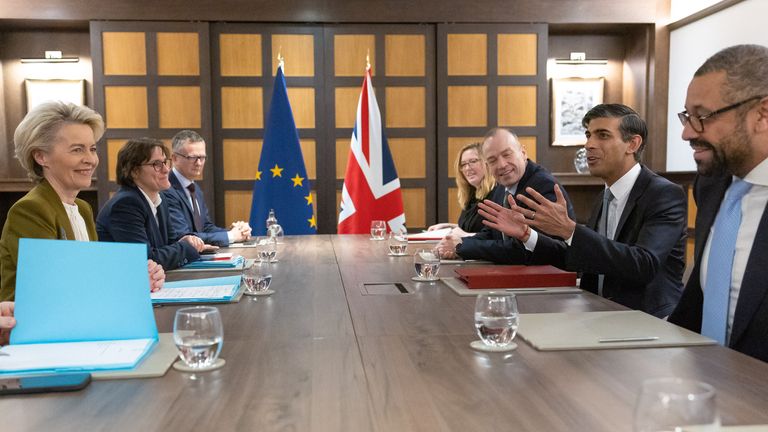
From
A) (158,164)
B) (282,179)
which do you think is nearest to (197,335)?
(158,164)

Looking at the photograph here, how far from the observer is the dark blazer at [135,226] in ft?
9.60

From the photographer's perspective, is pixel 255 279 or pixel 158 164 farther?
pixel 158 164

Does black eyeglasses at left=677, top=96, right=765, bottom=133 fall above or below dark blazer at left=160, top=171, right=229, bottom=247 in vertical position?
above

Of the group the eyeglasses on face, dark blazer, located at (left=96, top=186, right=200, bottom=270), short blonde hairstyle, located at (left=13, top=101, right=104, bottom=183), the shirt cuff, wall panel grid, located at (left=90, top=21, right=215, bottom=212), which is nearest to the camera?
short blonde hairstyle, located at (left=13, top=101, right=104, bottom=183)

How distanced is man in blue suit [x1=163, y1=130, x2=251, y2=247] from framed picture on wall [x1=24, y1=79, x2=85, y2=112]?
2636 mm

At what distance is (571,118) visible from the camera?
6.92 meters

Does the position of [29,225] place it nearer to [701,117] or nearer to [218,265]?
[218,265]

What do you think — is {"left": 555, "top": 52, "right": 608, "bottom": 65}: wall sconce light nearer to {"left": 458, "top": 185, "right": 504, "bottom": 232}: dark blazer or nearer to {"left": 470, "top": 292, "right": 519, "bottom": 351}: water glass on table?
{"left": 458, "top": 185, "right": 504, "bottom": 232}: dark blazer

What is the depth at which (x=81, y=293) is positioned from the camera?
4.76ft

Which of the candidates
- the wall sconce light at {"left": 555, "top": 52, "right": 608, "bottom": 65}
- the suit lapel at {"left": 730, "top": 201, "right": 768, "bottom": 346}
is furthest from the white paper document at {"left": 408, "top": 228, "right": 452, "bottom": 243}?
the wall sconce light at {"left": 555, "top": 52, "right": 608, "bottom": 65}

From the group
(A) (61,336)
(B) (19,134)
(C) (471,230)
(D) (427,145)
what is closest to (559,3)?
(D) (427,145)

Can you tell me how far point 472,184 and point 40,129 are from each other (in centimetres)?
283

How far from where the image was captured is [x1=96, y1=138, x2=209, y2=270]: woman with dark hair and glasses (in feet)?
9.75

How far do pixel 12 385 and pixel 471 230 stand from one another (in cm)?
333
